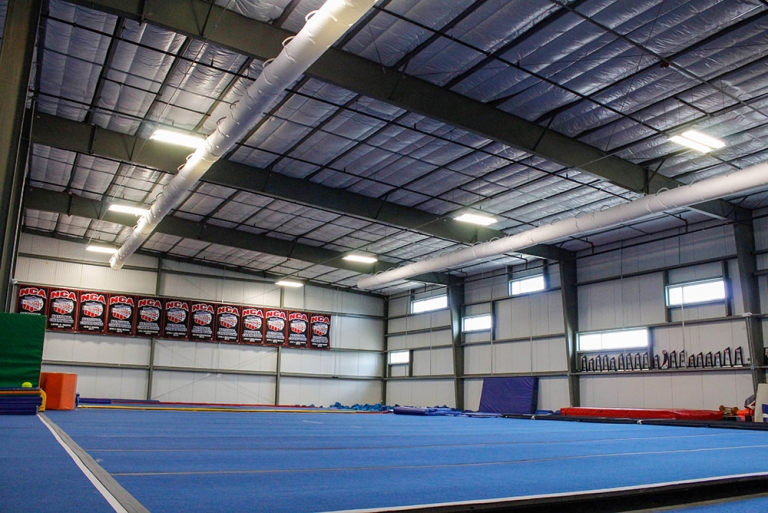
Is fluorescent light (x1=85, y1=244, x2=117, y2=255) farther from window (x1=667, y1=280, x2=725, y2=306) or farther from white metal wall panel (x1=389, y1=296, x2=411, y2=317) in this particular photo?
window (x1=667, y1=280, x2=725, y2=306)

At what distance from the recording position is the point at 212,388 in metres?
28.8

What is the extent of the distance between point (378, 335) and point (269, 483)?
29780 mm

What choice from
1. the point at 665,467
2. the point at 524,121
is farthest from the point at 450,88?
the point at 665,467

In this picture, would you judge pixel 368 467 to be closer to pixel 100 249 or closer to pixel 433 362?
pixel 100 249

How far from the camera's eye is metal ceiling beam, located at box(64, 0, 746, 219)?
34.8 feet

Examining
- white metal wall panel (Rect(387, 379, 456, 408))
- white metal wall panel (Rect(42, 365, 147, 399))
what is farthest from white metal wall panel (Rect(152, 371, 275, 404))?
white metal wall panel (Rect(387, 379, 456, 408))

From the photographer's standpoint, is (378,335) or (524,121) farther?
(378,335)

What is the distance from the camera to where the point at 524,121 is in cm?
1435

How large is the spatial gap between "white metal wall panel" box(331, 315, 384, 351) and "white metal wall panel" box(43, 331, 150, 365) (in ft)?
32.0

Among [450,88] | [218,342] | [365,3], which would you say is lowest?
[218,342]

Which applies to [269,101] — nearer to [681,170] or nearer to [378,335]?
[681,170]

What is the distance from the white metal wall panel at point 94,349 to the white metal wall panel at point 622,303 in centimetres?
1926

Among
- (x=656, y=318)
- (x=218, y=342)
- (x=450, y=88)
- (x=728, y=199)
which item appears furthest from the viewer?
(x=218, y=342)

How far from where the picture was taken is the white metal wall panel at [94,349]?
25.7m
